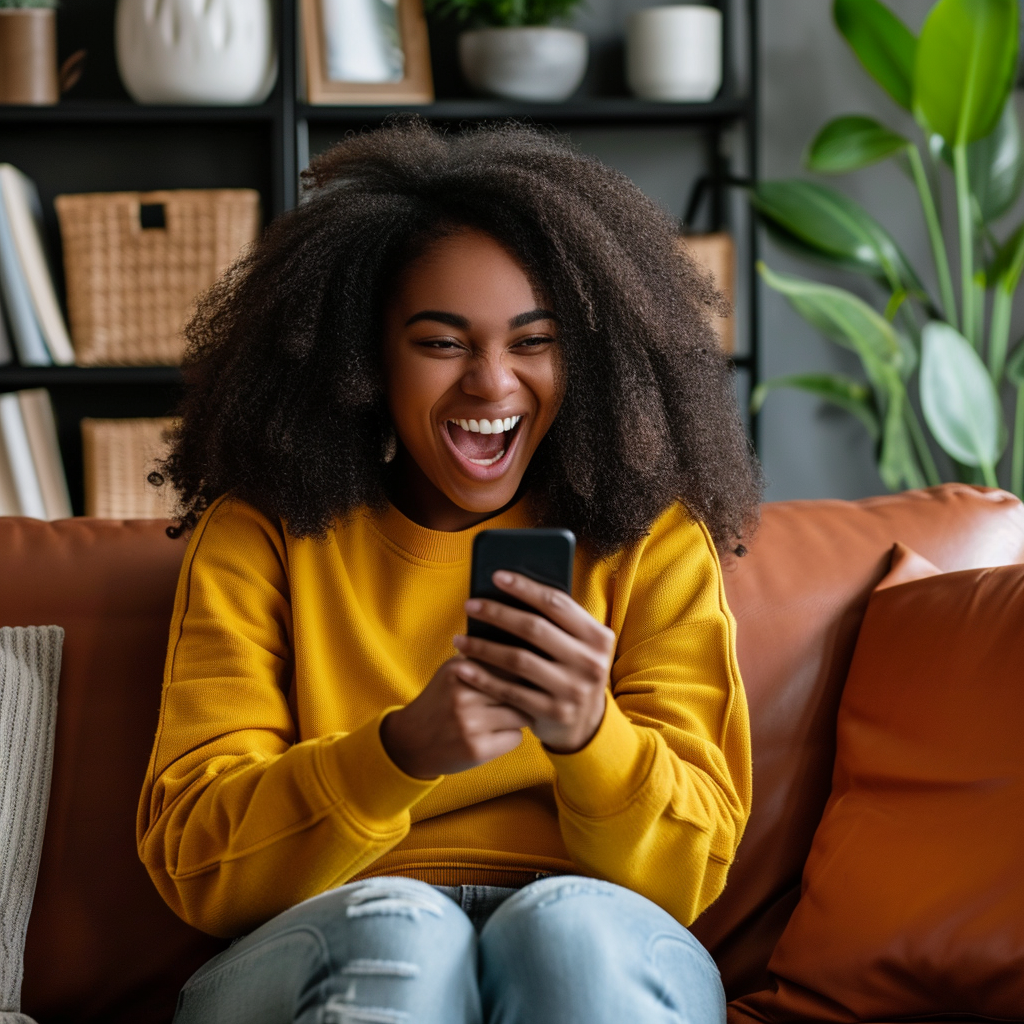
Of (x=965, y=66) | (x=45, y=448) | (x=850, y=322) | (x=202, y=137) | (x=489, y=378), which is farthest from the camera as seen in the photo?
(x=202, y=137)

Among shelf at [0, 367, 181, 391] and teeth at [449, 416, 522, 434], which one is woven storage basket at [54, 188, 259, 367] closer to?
shelf at [0, 367, 181, 391]

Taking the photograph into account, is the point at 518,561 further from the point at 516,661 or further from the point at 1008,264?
the point at 1008,264

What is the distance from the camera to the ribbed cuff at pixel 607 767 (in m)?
0.90

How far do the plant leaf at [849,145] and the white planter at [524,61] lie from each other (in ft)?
1.75

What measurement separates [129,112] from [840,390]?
62.7 inches

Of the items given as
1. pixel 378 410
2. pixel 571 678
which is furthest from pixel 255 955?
pixel 378 410

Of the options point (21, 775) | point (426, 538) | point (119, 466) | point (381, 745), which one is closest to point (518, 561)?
point (381, 745)

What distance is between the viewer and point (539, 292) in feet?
3.57

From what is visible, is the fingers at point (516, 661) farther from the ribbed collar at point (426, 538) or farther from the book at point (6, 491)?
the book at point (6, 491)

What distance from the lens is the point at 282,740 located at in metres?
1.06

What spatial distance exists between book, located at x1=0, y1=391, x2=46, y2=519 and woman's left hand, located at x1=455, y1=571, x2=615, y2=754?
1730mm

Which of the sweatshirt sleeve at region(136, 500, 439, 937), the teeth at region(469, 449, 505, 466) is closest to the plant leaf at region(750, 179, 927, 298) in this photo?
the teeth at region(469, 449, 505, 466)

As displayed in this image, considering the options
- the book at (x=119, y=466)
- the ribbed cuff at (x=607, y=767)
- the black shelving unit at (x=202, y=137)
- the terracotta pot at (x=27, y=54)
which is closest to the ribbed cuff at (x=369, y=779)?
the ribbed cuff at (x=607, y=767)

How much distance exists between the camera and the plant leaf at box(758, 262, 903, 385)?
2.47 metres
